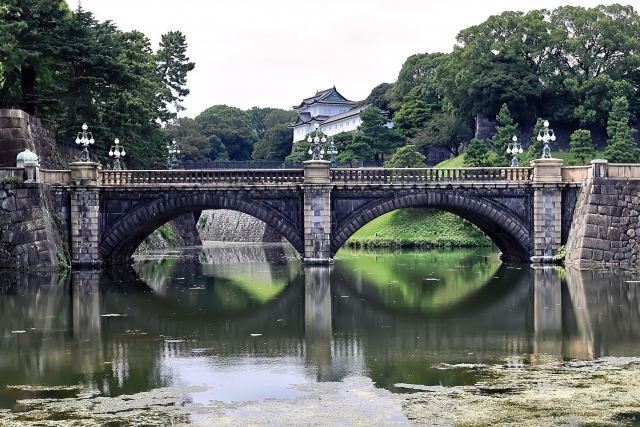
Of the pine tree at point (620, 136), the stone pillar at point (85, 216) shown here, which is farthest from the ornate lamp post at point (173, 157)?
the pine tree at point (620, 136)

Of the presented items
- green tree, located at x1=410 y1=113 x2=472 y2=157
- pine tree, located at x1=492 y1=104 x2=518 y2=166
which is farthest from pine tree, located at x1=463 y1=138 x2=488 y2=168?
green tree, located at x1=410 y1=113 x2=472 y2=157

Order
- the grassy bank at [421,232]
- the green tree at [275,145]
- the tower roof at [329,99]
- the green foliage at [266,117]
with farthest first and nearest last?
the green foliage at [266,117] → the tower roof at [329,99] → the green tree at [275,145] → the grassy bank at [421,232]

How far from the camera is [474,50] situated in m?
75.7

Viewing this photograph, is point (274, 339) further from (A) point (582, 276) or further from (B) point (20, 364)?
(A) point (582, 276)

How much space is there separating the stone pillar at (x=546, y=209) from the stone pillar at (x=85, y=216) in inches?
806

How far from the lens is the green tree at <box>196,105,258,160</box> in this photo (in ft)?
408

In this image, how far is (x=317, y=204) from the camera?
4506 cm

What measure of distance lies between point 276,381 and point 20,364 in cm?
581

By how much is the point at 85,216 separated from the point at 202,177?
18.8 feet

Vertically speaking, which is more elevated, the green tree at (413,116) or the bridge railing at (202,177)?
the green tree at (413,116)

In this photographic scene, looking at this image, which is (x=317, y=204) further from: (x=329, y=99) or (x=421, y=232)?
(x=329, y=99)

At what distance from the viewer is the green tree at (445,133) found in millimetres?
82812

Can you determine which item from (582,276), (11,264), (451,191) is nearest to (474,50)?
(451,191)

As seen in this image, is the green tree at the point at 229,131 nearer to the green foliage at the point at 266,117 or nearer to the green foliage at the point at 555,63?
the green foliage at the point at 266,117
